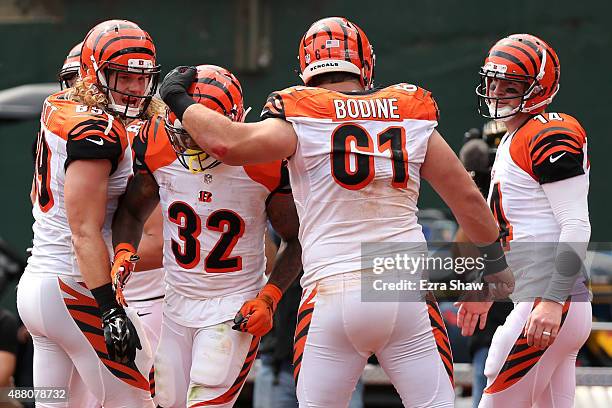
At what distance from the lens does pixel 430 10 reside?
39.8 feet

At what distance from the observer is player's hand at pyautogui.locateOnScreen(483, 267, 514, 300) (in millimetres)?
5014

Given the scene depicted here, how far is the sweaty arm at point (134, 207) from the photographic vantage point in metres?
4.95

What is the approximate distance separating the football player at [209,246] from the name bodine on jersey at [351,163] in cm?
47

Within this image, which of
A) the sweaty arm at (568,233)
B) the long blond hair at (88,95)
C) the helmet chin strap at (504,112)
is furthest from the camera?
the helmet chin strap at (504,112)

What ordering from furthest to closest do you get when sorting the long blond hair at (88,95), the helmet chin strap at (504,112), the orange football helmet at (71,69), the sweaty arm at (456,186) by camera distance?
the orange football helmet at (71,69)
the helmet chin strap at (504,112)
the long blond hair at (88,95)
the sweaty arm at (456,186)

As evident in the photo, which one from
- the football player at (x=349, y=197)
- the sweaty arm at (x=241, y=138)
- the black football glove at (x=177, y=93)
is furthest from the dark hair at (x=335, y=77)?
the black football glove at (x=177, y=93)

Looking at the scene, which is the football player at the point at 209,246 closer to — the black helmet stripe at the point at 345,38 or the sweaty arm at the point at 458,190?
the black helmet stripe at the point at 345,38

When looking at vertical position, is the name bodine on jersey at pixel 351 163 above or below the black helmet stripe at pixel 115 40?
A: below

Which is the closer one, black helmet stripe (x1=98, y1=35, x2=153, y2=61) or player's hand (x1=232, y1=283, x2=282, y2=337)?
player's hand (x1=232, y1=283, x2=282, y2=337)

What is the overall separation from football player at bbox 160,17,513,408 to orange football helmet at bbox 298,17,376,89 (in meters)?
0.16

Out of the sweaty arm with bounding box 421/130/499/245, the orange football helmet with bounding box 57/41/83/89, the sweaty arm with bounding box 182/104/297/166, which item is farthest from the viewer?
the orange football helmet with bounding box 57/41/83/89

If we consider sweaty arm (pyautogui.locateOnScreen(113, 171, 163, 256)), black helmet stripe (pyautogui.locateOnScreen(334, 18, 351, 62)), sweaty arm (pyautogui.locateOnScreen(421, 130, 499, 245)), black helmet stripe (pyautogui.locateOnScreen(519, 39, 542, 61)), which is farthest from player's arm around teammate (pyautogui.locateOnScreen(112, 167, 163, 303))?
black helmet stripe (pyautogui.locateOnScreen(519, 39, 542, 61))

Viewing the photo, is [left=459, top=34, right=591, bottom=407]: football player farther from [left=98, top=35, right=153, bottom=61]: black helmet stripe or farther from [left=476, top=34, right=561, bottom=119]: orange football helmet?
[left=98, top=35, right=153, bottom=61]: black helmet stripe

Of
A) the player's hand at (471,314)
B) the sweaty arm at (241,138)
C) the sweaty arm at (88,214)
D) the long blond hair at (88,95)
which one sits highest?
the long blond hair at (88,95)
